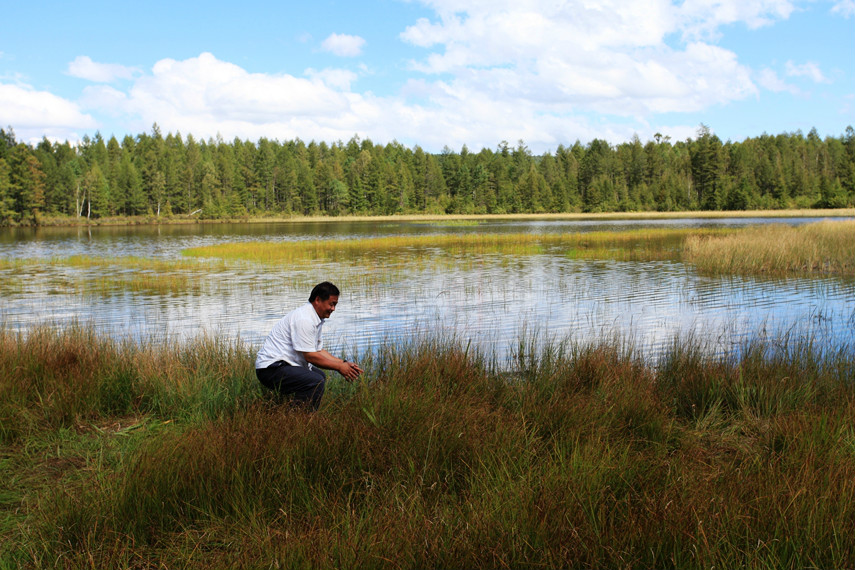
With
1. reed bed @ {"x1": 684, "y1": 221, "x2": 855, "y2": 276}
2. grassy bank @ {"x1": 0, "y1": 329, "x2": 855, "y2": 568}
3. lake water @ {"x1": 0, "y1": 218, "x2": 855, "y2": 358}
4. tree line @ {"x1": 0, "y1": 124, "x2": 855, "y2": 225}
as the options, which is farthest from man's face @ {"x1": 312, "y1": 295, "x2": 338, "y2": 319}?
tree line @ {"x1": 0, "y1": 124, "x2": 855, "y2": 225}

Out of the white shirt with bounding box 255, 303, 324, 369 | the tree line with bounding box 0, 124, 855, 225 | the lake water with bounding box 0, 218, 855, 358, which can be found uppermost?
the tree line with bounding box 0, 124, 855, 225

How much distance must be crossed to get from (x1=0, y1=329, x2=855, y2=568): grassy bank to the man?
316 mm

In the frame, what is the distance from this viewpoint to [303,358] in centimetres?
634

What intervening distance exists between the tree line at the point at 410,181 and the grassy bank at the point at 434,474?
3702 inches

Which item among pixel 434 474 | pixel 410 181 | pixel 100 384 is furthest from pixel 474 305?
pixel 410 181

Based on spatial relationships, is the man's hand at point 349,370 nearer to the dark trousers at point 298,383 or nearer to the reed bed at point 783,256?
the dark trousers at point 298,383

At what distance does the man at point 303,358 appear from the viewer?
6172 millimetres

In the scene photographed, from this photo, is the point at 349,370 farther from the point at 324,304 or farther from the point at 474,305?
the point at 474,305

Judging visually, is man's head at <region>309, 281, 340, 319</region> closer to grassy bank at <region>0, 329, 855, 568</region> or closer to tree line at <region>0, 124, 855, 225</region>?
grassy bank at <region>0, 329, 855, 568</region>

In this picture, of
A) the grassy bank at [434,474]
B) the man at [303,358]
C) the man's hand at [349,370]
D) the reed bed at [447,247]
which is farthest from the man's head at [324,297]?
the reed bed at [447,247]

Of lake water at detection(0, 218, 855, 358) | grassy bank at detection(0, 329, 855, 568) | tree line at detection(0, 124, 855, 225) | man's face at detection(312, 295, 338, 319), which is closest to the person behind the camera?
grassy bank at detection(0, 329, 855, 568)

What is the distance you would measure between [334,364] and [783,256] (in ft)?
69.5

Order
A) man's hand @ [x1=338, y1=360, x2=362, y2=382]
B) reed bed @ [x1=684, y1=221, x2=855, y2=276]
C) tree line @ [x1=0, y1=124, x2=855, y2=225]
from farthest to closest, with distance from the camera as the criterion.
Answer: tree line @ [x1=0, y1=124, x2=855, y2=225]
reed bed @ [x1=684, y1=221, x2=855, y2=276]
man's hand @ [x1=338, y1=360, x2=362, y2=382]

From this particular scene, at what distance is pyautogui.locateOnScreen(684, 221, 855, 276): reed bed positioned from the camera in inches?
852
